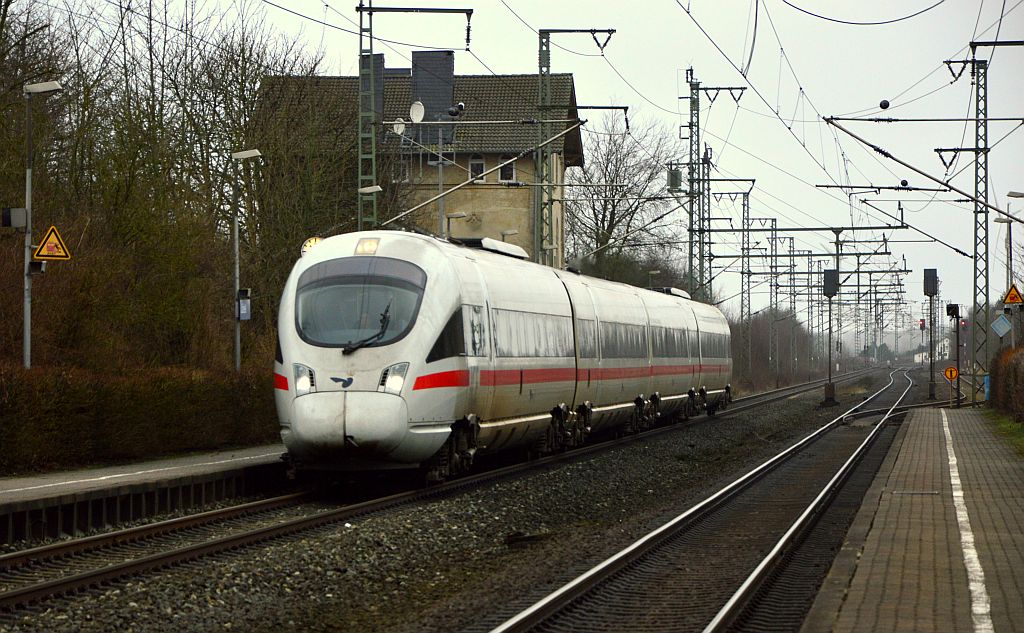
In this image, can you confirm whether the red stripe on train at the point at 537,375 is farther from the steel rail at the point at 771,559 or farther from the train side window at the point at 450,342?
the steel rail at the point at 771,559

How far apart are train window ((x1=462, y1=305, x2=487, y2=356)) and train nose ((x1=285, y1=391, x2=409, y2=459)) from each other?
7.45 ft

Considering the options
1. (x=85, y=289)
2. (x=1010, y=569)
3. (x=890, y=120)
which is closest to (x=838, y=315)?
(x=890, y=120)

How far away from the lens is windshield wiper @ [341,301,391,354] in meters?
16.9

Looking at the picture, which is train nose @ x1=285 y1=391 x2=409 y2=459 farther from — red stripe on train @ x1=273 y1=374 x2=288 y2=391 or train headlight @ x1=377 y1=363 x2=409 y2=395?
red stripe on train @ x1=273 y1=374 x2=288 y2=391

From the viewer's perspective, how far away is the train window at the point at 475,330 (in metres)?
18.8

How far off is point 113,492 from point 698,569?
6895 mm

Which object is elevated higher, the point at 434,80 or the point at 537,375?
the point at 434,80

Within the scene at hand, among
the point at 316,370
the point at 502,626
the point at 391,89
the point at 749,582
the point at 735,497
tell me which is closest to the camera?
the point at 502,626

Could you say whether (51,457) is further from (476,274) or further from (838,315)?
(838,315)

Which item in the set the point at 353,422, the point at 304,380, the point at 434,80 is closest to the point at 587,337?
the point at 304,380

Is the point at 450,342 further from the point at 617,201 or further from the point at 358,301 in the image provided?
the point at 617,201

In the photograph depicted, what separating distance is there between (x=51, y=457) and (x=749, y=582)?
12559 mm

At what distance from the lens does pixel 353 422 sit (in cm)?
1661

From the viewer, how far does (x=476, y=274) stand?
19.9 m
